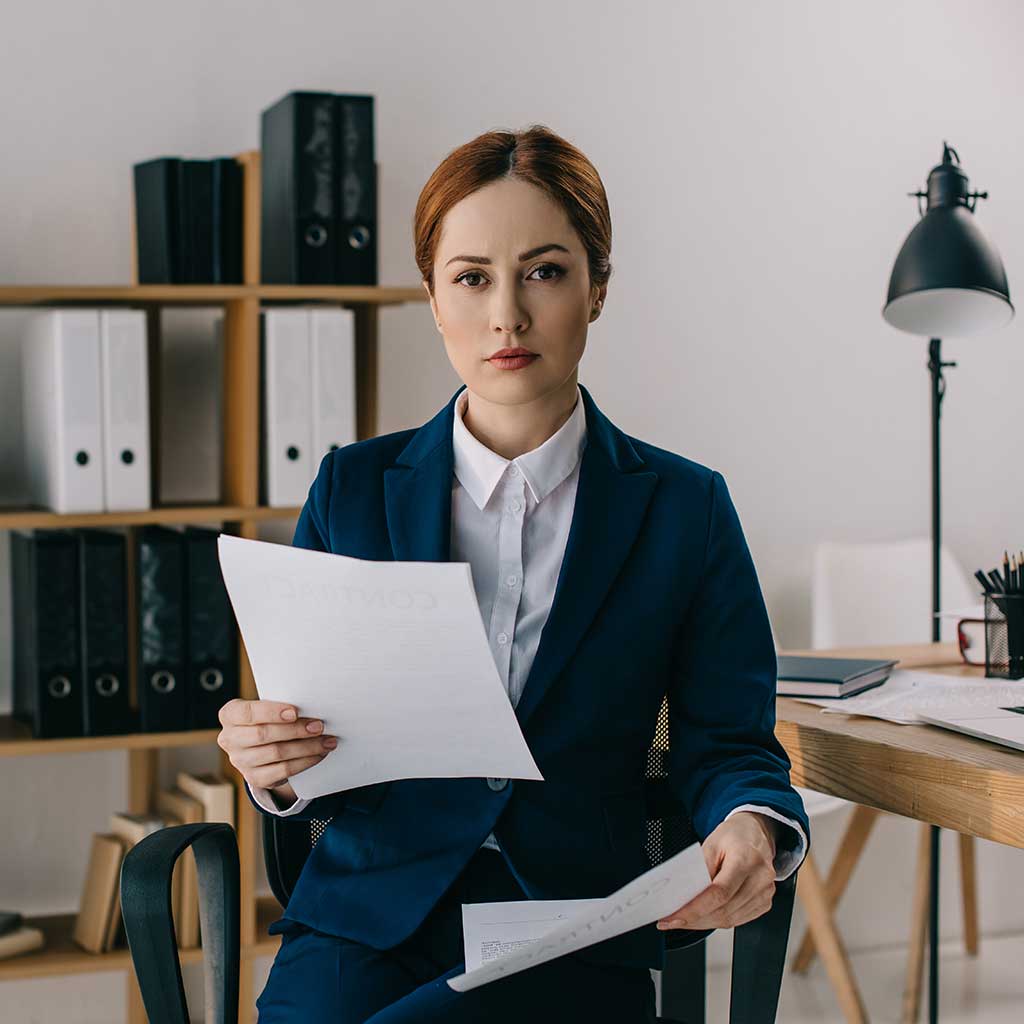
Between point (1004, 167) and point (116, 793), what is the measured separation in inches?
97.8

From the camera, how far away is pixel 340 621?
45.9 inches

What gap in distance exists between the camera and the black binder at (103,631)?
2.39 metres

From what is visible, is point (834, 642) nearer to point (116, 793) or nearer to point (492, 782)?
point (116, 793)

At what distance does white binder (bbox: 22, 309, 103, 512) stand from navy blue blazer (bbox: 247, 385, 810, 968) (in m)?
1.04

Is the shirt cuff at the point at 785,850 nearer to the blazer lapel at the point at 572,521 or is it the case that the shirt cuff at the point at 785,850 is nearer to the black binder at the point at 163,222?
the blazer lapel at the point at 572,521

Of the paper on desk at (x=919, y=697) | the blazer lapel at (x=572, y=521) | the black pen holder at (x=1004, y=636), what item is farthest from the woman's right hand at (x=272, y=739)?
the black pen holder at (x=1004, y=636)

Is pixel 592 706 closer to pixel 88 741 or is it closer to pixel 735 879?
pixel 735 879

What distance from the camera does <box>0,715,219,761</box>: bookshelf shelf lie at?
2371mm

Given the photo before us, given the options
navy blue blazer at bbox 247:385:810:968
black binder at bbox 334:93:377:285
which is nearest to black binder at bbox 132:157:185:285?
black binder at bbox 334:93:377:285

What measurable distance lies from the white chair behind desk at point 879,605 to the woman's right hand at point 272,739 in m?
1.98

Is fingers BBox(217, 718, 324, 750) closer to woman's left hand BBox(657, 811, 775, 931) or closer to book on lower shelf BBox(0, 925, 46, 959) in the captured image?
woman's left hand BBox(657, 811, 775, 931)

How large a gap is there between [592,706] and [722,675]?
5.6 inches

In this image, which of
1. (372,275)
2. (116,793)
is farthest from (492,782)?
(116,793)

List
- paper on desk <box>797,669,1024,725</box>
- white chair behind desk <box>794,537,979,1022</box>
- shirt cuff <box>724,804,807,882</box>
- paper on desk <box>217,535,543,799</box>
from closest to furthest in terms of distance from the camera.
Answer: paper on desk <box>217,535,543,799</box>, shirt cuff <box>724,804,807,882</box>, paper on desk <box>797,669,1024,725</box>, white chair behind desk <box>794,537,979,1022</box>
